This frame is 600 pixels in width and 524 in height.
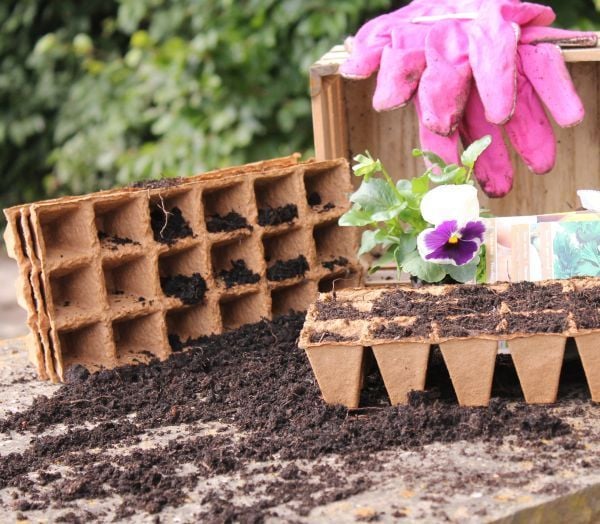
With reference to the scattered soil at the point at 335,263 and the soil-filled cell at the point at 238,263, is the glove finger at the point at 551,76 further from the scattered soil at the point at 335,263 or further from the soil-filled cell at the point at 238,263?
the soil-filled cell at the point at 238,263

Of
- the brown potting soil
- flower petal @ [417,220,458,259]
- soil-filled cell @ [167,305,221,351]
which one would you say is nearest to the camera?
the brown potting soil

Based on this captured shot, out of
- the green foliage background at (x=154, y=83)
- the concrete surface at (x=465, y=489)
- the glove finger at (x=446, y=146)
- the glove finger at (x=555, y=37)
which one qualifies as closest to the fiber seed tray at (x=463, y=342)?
the concrete surface at (x=465, y=489)

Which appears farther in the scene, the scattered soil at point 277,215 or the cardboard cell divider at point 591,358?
the scattered soil at point 277,215

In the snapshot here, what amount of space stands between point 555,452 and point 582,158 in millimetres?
1244

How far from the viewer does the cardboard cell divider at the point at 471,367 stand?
1644 mm

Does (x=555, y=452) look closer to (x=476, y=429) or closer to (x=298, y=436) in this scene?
(x=476, y=429)

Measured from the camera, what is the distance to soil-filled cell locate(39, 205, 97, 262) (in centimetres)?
196

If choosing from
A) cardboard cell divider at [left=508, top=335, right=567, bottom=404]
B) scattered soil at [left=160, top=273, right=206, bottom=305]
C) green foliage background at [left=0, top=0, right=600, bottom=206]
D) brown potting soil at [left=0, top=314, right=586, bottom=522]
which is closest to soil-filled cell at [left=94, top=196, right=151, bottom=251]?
scattered soil at [left=160, top=273, right=206, bottom=305]

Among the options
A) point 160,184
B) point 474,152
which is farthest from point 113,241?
point 474,152

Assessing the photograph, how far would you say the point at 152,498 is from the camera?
143 cm

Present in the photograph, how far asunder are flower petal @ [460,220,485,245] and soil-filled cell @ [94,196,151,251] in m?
0.60

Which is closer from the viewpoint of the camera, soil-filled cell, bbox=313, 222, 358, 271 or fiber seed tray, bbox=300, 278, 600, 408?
fiber seed tray, bbox=300, 278, 600, 408

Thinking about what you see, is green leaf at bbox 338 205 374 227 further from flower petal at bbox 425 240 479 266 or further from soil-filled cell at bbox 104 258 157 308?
soil-filled cell at bbox 104 258 157 308

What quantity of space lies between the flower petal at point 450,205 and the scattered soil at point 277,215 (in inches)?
15.6
